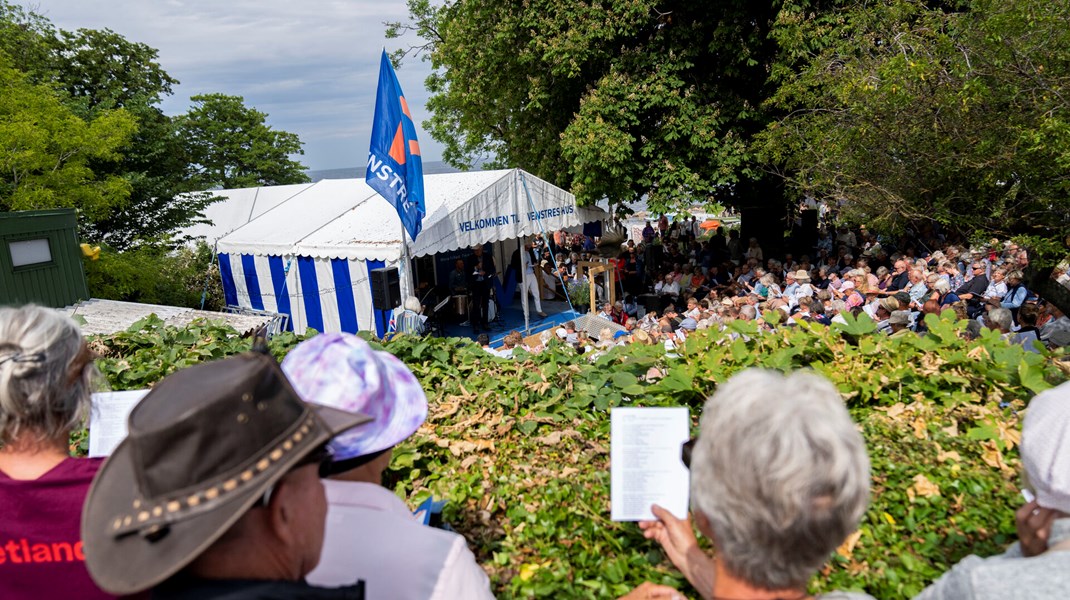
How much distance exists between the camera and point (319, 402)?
59.4 inches

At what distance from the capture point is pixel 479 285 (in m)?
13.4

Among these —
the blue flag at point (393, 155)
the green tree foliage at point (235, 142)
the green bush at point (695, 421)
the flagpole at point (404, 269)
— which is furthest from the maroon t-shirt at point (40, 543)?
the green tree foliage at point (235, 142)

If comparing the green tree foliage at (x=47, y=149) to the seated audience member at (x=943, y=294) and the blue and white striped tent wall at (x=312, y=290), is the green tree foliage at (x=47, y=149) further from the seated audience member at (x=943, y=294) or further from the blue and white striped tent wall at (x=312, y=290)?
the seated audience member at (x=943, y=294)

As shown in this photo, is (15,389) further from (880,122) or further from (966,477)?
(880,122)

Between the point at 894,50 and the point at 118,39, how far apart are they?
29.3 metres

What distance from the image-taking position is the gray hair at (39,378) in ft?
5.44

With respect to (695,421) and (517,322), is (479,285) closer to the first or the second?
(517,322)

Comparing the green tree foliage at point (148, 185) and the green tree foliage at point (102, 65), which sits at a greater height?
the green tree foliage at point (102, 65)

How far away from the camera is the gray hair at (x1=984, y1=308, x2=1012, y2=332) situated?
637 centimetres

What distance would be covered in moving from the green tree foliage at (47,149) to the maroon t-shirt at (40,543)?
1139cm

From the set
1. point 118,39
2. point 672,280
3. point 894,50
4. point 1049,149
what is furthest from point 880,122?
point 118,39

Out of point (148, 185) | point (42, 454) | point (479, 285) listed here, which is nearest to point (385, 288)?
point (479, 285)

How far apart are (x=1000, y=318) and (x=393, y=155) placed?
25.0 ft

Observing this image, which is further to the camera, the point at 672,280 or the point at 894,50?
the point at 672,280
